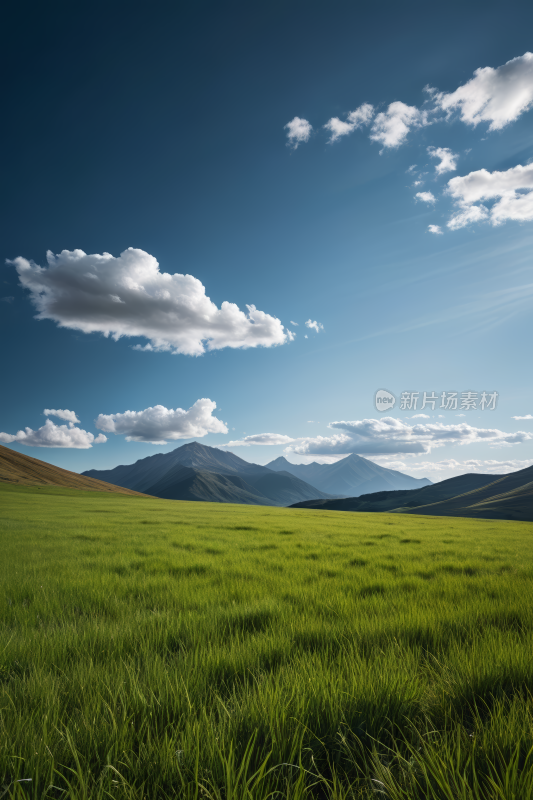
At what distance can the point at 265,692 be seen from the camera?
196 cm

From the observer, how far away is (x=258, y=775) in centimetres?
139

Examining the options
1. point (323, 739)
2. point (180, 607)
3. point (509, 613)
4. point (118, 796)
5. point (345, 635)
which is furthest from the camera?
point (180, 607)

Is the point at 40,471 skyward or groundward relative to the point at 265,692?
groundward

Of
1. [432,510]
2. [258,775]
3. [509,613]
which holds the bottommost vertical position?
[432,510]

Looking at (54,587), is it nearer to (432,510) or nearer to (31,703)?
(31,703)

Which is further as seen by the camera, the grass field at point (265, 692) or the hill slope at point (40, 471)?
the hill slope at point (40, 471)

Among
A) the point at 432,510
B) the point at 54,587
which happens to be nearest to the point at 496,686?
the point at 54,587

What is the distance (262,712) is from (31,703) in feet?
4.72

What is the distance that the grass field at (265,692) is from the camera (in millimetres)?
1425

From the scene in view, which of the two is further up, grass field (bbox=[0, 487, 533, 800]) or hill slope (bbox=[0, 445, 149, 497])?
grass field (bbox=[0, 487, 533, 800])

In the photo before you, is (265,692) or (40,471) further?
(40,471)

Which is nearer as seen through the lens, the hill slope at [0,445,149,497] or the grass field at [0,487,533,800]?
the grass field at [0,487,533,800]

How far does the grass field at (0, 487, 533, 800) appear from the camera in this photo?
4.67ft

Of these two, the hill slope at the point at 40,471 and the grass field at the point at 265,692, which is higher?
the grass field at the point at 265,692
